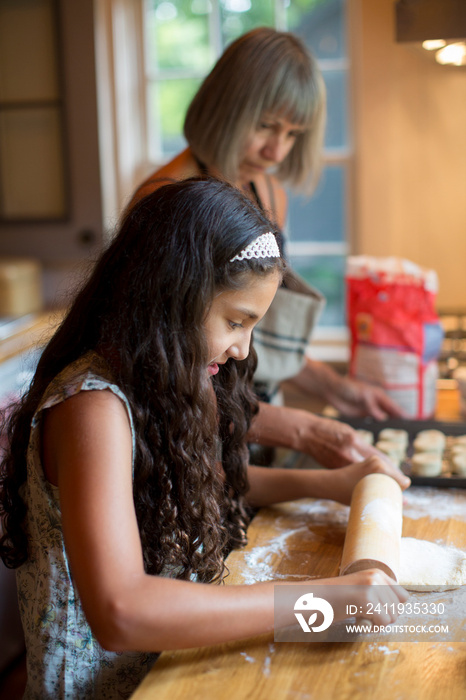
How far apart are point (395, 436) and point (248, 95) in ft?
2.40

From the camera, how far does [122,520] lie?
746 millimetres

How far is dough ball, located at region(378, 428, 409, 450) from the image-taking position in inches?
57.2

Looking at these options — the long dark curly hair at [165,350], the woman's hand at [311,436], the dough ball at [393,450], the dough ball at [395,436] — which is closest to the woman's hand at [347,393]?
the dough ball at [395,436]

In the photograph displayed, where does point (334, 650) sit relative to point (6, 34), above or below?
below

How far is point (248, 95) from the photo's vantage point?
4.51 feet

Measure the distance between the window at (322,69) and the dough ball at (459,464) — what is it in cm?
130

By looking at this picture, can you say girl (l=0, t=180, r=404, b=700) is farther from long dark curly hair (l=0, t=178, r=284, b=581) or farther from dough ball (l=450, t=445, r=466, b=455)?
dough ball (l=450, t=445, r=466, b=455)

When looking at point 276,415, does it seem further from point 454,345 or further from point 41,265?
point 41,265

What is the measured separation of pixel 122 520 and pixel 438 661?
1.23ft

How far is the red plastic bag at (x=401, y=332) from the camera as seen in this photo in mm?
1736

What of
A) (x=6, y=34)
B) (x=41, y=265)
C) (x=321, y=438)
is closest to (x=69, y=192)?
(x=41, y=265)

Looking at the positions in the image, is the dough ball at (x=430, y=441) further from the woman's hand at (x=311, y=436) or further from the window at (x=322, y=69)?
the window at (x=322, y=69)

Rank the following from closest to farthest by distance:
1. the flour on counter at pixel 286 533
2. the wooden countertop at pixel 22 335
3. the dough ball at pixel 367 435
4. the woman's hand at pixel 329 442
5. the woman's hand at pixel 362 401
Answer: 1. the flour on counter at pixel 286 533
2. the woman's hand at pixel 329 442
3. the dough ball at pixel 367 435
4. the woman's hand at pixel 362 401
5. the wooden countertop at pixel 22 335

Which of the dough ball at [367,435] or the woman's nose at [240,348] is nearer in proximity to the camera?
the woman's nose at [240,348]
